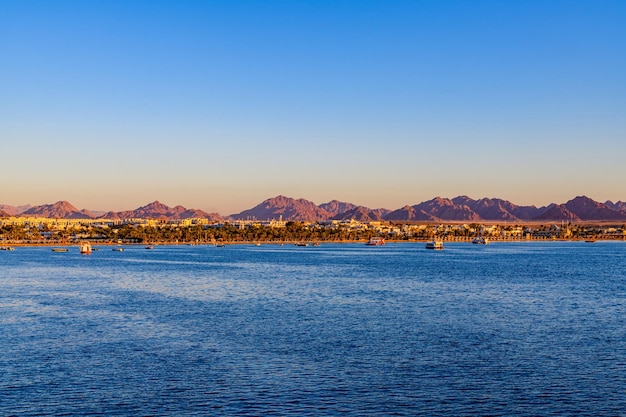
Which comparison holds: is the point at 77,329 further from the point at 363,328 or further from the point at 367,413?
the point at 367,413

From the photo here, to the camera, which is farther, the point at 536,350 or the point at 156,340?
the point at 156,340

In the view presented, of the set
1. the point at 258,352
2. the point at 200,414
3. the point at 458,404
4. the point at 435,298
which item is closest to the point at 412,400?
the point at 458,404

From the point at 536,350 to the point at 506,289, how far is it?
35532mm

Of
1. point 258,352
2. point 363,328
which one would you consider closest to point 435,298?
point 363,328

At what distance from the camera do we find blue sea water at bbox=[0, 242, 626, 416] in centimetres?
2466

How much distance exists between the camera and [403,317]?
151 feet

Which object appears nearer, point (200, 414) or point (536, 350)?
point (200, 414)

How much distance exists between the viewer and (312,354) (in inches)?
1275

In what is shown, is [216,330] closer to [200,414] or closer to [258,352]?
[258,352]

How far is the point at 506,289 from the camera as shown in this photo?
225 ft

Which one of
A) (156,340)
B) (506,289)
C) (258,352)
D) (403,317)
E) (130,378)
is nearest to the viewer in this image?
(130,378)

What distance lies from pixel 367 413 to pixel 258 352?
1045cm

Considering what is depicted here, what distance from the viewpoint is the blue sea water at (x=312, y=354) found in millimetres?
24656

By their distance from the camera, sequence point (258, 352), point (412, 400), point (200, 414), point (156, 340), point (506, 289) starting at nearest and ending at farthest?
point (200, 414) → point (412, 400) → point (258, 352) → point (156, 340) → point (506, 289)
